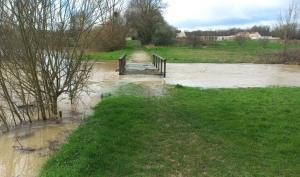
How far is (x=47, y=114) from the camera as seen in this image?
8.69 m

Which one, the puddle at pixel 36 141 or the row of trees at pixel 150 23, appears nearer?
the puddle at pixel 36 141

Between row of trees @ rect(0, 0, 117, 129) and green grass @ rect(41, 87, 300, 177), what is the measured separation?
1072 millimetres

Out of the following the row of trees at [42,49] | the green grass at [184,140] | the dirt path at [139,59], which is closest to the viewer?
the green grass at [184,140]

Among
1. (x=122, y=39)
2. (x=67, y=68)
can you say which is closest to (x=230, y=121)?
(x=67, y=68)

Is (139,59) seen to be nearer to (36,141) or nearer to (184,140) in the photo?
(36,141)

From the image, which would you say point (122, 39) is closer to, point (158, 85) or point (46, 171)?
point (158, 85)

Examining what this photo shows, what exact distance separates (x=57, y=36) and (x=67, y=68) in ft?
2.44

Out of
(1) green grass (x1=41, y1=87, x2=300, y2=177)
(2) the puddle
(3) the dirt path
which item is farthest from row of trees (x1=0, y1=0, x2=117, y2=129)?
(3) the dirt path

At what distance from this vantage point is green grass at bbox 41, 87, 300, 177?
5227 millimetres

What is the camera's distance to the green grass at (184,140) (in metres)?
5.23

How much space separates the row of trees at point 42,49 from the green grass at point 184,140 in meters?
1.07

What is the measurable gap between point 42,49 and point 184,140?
10.8 ft

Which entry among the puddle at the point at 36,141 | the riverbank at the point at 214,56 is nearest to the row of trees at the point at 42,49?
the puddle at the point at 36,141

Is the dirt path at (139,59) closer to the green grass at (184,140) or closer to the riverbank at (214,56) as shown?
the riverbank at (214,56)
